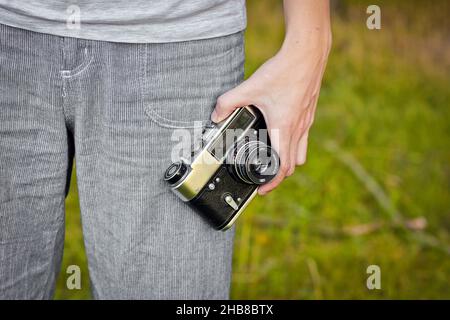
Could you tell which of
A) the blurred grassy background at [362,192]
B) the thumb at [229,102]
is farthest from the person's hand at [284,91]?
the blurred grassy background at [362,192]

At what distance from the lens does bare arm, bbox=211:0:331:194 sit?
0.94m

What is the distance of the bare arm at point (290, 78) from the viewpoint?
0.94 meters

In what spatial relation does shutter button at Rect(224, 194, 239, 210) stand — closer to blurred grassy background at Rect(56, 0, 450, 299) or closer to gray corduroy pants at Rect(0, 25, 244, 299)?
gray corduroy pants at Rect(0, 25, 244, 299)

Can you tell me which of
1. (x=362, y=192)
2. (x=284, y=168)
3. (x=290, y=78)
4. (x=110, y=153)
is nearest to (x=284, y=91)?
(x=290, y=78)

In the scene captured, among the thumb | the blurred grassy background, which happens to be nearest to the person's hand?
the thumb

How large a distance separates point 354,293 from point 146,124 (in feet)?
4.81

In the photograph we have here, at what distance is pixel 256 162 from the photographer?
990 millimetres

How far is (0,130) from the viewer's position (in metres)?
0.92

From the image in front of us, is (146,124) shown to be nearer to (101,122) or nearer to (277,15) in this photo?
(101,122)

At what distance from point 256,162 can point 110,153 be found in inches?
8.4

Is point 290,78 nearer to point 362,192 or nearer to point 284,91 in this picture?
point 284,91

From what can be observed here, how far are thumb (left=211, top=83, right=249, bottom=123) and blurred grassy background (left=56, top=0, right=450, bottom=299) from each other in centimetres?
131

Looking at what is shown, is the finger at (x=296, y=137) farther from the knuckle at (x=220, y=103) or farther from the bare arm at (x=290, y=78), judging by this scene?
the knuckle at (x=220, y=103)

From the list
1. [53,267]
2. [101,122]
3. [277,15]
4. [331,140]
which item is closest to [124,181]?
[101,122]
